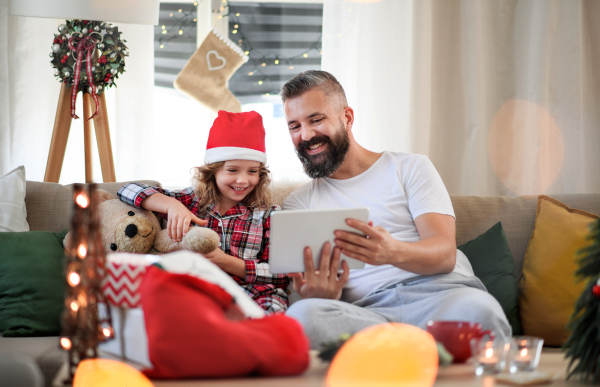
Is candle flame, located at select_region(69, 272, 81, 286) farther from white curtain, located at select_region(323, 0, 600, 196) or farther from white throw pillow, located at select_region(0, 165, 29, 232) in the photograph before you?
white curtain, located at select_region(323, 0, 600, 196)

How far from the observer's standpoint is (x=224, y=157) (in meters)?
A: 1.74

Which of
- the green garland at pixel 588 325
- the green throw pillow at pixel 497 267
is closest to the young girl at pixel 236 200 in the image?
the green throw pillow at pixel 497 267

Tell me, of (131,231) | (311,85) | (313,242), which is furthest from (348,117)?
(131,231)

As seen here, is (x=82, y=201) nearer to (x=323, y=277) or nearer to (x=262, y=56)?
(x=323, y=277)

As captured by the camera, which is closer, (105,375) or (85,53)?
(105,375)

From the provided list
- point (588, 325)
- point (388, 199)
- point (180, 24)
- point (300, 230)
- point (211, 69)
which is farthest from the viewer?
point (180, 24)

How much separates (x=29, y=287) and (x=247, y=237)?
0.70 m

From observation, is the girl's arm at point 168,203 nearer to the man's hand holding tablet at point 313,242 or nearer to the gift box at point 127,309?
the man's hand holding tablet at point 313,242

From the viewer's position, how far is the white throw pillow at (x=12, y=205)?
1745mm

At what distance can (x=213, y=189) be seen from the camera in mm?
1779

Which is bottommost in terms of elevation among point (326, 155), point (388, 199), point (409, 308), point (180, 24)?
point (409, 308)

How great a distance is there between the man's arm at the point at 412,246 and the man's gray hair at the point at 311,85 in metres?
0.58

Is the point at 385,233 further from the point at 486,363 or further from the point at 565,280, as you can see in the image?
the point at 565,280

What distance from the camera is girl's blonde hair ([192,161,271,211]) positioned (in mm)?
1757
